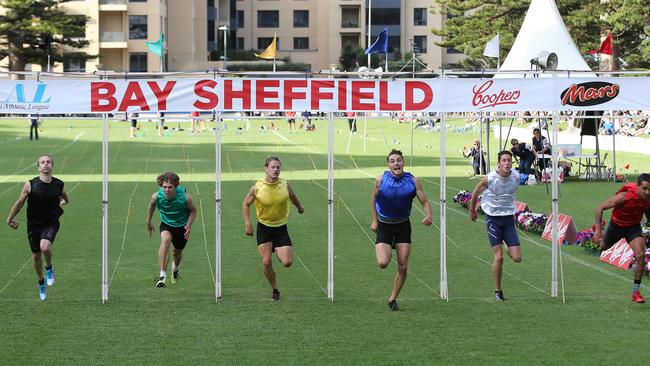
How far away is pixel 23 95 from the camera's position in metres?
15.0

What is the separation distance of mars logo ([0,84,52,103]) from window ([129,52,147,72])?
291ft

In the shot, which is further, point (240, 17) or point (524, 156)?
point (240, 17)

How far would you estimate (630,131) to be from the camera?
2408 inches

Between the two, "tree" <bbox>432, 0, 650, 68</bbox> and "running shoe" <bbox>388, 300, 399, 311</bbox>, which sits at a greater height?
"tree" <bbox>432, 0, 650, 68</bbox>

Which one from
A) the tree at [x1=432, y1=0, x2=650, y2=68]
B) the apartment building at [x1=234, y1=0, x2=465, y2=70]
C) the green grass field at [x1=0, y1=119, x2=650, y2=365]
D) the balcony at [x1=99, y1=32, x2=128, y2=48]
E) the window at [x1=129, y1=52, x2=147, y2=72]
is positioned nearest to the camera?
the green grass field at [x1=0, y1=119, x2=650, y2=365]

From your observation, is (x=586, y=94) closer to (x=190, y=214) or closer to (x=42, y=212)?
(x=190, y=214)

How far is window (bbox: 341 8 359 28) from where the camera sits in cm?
12150

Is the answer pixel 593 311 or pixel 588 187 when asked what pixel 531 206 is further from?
pixel 593 311

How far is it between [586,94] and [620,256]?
12.0ft

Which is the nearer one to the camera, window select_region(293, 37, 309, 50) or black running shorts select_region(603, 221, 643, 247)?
black running shorts select_region(603, 221, 643, 247)

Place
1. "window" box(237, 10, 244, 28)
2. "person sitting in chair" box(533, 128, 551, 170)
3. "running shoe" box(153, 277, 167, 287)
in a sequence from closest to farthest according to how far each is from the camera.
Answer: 1. "running shoe" box(153, 277, 167, 287)
2. "person sitting in chair" box(533, 128, 551, 170)
3. "window" box(237, 10, 244, 28)

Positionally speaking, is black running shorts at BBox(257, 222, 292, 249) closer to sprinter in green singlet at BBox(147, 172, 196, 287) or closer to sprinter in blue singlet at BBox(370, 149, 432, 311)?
sprinter in green singlet at BBox(147, 172, 196, 287)

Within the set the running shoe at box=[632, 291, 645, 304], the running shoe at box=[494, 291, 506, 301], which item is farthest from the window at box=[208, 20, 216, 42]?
the running shoe at box=[632, 291, 645, 304]

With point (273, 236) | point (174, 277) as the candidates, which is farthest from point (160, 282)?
point (273, 236)
